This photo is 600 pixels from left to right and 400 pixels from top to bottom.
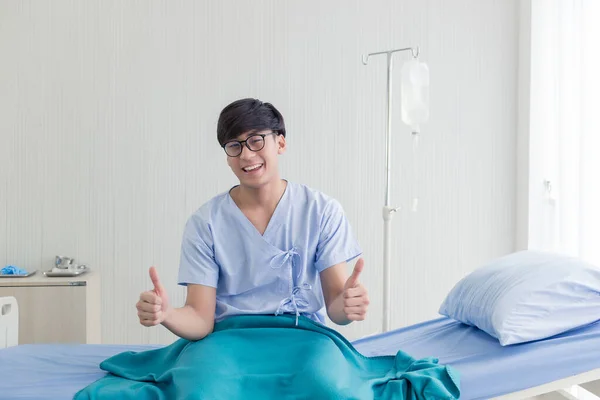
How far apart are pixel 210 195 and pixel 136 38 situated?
2.80 ft

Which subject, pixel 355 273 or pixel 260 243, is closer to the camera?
pixel 355 273

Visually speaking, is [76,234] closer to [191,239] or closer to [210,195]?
[210,195]

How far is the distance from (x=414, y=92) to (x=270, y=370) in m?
1.49

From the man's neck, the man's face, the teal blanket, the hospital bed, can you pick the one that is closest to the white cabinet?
the hospital bed

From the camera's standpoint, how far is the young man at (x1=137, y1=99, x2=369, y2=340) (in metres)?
2.09

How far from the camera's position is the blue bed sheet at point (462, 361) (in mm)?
1944

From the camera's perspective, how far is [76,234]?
364 centimetres

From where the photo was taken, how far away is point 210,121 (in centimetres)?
366

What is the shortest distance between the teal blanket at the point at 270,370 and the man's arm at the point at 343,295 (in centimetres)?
7

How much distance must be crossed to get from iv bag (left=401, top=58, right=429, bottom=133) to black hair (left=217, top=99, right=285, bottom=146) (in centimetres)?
101

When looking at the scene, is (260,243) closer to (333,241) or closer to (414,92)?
(333,241)

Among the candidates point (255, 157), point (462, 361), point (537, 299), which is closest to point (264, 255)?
point (255, 157)

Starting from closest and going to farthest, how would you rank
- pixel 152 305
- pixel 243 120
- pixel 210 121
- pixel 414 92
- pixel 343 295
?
1. pixel 152 305
2. pixel 343 295
3. pixel 243 120
4. pixel 414 92
5. pixel 210 121

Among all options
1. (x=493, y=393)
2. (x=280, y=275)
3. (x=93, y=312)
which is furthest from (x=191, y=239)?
(x=93, y=312)
